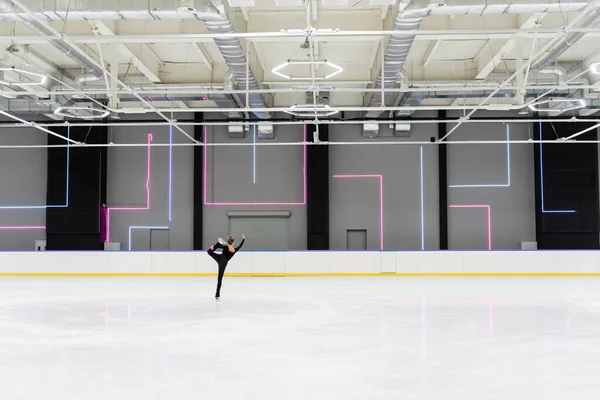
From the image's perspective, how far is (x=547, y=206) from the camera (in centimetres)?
1858

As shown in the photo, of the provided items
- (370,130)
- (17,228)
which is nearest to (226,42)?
(370,130)

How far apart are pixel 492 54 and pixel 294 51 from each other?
534 cm

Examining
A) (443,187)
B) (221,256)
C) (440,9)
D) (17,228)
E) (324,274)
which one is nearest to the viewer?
(440,9)

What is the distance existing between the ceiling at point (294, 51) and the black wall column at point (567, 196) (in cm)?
184

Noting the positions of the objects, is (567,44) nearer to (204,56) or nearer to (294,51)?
(294,51)

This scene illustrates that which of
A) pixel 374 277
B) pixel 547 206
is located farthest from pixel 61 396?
pixel 547 206

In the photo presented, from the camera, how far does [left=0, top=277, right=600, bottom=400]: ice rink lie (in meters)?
4.56

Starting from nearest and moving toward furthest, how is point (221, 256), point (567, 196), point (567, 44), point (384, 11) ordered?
point (567, 44), point (221, 256), point (384, 11), point (567, 196)

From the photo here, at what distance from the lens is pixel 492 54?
44.5ft

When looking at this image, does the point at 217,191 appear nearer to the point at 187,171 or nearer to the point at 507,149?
the point at 187,171

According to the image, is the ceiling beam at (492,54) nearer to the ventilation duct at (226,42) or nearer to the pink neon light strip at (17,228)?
the ventilation duct at (226,42)

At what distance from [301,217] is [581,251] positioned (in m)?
9.60

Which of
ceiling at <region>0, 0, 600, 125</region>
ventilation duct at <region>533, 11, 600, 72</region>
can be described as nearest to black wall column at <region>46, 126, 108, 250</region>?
ceiling at <region>0, 0, 600, 125</region>

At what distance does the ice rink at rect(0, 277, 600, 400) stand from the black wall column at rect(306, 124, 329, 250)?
6953 millimetres
